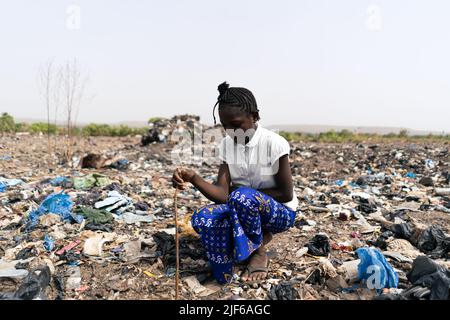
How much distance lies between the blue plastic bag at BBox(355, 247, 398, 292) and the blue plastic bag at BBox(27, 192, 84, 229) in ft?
8.14

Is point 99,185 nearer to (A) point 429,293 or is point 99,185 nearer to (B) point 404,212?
(B) point 404,212

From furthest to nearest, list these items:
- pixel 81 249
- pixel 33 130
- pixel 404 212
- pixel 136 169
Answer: pixel 33 130, pixel 136 169, pixel 404 212, pixel 81 249

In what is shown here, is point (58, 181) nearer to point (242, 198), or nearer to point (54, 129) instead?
point (242, 198)

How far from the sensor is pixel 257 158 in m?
2.35

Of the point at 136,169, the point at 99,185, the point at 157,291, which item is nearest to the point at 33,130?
the point at 136,169

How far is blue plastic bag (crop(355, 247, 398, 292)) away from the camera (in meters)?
2.08

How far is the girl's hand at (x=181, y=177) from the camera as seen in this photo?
80.9 inches

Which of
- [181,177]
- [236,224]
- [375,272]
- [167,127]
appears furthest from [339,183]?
[167,127]

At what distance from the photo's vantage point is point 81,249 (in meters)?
2.76

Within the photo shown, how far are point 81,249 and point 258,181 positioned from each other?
4.81 ft

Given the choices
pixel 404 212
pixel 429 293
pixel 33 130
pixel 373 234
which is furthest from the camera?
pixel 33 130

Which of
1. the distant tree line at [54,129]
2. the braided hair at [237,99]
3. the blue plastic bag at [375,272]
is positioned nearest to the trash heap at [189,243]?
the blue plastic bag at [375,272]

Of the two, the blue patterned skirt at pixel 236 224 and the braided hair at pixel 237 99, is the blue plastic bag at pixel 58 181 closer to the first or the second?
the blue patterned skirt at pixel 236 224

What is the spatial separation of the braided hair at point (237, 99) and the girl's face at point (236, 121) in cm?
3
